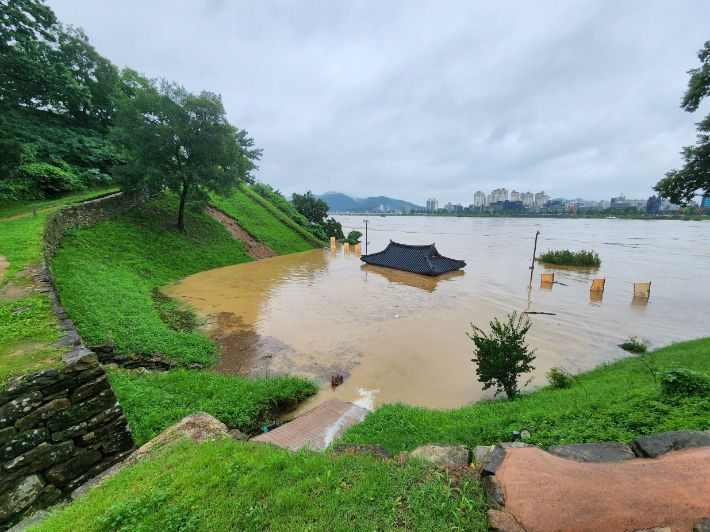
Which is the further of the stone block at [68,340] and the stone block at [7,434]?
the stone block at [68,340]

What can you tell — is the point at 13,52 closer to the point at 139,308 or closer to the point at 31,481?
the point at 139,308

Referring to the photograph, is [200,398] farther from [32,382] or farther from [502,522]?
[502,522]

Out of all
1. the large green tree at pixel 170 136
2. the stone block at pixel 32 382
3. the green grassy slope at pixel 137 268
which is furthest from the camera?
the large green tree at pixel 170 136

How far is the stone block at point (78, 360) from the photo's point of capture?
162 inches

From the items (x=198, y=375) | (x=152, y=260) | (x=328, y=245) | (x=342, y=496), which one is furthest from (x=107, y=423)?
(x=328, y=245)

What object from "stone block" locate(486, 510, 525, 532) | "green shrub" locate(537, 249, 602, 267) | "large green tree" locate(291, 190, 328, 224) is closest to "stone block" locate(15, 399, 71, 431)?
"stone block" locate(486, 510, 525, 532)

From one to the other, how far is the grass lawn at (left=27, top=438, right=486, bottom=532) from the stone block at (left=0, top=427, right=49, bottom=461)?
3.66 ft

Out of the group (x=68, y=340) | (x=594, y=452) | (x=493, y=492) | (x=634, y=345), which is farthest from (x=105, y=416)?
(x=634, y=345)

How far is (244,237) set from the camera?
96.1ft

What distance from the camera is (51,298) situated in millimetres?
6410

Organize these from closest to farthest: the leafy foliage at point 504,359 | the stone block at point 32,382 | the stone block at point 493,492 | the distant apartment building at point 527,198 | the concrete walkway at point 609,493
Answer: the concrete walkway at point 609,493 → the stone block at point 493,492 → the stone block at point 32,382 → the leafy foliage at point 504,359 → the distant apartment building at point 527,198

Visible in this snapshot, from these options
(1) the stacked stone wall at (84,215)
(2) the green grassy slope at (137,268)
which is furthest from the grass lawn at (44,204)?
(2) the green grassy slope at (137,268)

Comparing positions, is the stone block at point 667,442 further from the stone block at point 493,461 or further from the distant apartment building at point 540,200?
the distant apartment building at point 540,200

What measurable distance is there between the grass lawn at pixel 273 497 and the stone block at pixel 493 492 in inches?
3.5
